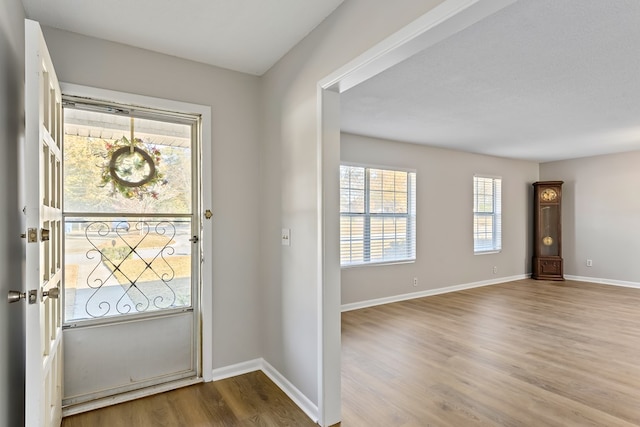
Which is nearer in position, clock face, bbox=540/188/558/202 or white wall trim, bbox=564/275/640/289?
white wall trim, bbox=564/275/640/289

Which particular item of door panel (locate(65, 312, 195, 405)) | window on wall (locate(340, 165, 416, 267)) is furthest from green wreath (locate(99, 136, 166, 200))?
window on wall (locate(340, 165, 416, 267))

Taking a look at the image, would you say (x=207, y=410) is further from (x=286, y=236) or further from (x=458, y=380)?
(x=458, y=380)

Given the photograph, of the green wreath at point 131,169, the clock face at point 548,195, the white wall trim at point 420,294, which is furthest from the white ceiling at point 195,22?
the clock face at point 548,195

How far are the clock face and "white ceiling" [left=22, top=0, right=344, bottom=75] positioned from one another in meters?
6.90

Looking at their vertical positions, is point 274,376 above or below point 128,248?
below

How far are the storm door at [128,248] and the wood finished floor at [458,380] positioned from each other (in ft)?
0.92

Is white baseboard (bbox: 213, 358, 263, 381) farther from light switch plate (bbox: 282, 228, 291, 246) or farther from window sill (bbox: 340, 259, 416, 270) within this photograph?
window sill (bbox: 340, 259, 416, 270)

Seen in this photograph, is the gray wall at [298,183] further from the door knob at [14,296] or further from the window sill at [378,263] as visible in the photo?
the window sill at [378,263]

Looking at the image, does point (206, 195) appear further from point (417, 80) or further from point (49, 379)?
point (417, 80)

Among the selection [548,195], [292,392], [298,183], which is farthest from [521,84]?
[548,195]

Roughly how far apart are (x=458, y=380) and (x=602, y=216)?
6.12 m

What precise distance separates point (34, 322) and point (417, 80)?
10.1 ft

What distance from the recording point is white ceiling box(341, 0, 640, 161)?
212cm

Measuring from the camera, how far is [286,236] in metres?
2.58
